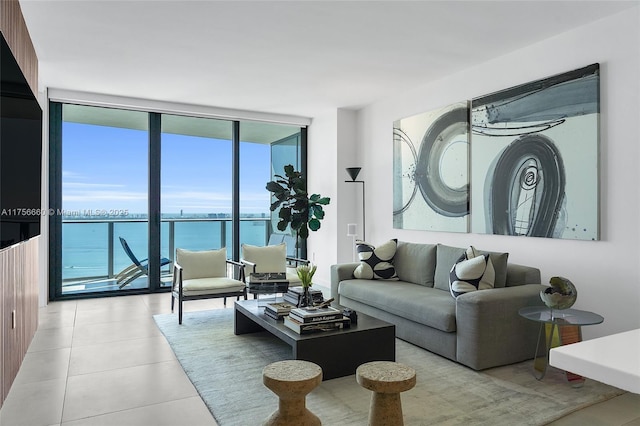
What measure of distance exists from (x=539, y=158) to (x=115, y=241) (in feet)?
18.5

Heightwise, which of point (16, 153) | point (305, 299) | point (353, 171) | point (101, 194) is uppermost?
point (353, 171)

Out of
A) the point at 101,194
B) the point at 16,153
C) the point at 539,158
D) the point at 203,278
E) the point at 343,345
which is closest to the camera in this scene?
the point at 16,153

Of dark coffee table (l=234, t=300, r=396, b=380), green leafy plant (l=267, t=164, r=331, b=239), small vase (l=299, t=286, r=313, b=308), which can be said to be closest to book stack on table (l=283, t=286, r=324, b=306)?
small vase (l=299, t=286, r=313, b=308)

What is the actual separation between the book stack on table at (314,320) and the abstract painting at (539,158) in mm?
2072

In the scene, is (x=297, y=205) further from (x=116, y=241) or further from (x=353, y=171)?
(x=116, y=241)

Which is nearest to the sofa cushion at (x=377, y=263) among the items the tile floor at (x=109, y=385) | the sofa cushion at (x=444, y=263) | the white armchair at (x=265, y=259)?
the sofa cushion at (x=444, y=263)

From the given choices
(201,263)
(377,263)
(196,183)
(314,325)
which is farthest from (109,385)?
(196,183)

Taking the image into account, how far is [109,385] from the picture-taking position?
9.90ft

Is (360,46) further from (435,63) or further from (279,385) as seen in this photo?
(279,385)

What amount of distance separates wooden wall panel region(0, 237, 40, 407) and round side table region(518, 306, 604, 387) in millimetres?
3549

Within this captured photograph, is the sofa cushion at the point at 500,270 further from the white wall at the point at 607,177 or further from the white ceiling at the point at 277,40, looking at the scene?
the white ceiling at the point at 277,40

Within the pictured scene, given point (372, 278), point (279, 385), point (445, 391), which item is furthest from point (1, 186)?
point (372, 278)

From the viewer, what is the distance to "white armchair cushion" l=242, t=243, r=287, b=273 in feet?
18.1

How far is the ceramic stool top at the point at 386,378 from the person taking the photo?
202 centimetres
